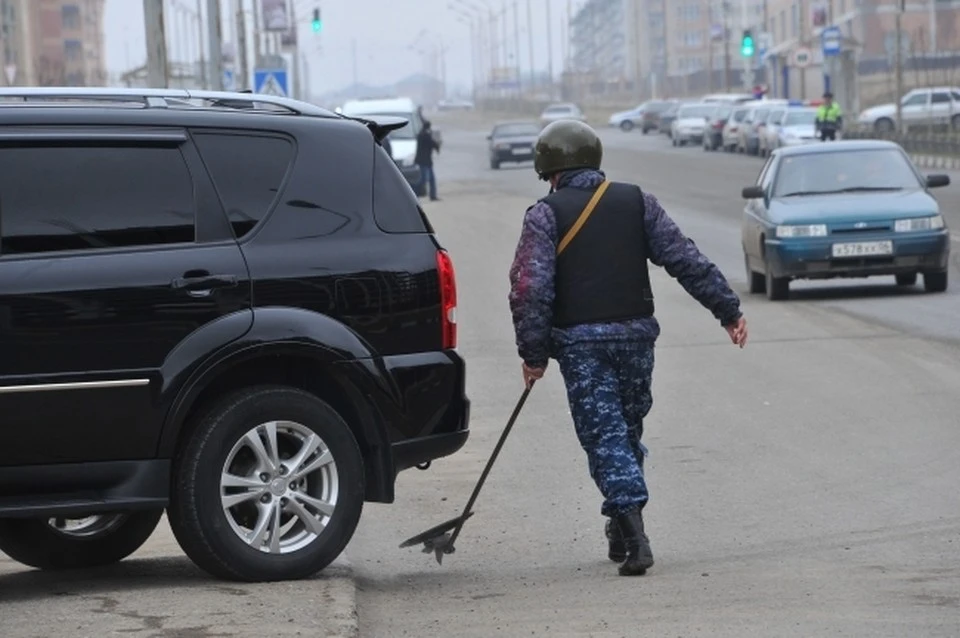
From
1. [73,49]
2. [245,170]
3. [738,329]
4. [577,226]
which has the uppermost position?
[73,49]

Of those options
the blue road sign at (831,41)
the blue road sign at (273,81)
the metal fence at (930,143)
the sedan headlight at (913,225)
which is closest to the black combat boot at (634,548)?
the sedan headlight at (913,225)

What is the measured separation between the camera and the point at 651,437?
11375 mm

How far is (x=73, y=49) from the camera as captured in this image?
176250 mm

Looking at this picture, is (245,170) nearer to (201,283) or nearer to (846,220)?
(201,283)

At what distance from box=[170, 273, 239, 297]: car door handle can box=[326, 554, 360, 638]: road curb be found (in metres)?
1.10

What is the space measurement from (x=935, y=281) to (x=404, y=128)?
30675mm

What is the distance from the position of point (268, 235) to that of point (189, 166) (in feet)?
1.23

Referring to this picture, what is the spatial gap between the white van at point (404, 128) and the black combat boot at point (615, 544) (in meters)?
37.8

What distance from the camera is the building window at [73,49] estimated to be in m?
175

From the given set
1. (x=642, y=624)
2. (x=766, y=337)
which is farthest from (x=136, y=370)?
(x=766, y=337)

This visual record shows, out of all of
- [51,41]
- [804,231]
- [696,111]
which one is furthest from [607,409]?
[51,41]

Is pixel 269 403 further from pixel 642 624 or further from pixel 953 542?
pixel 953 542

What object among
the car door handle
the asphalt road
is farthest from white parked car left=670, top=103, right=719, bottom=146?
the car door handle

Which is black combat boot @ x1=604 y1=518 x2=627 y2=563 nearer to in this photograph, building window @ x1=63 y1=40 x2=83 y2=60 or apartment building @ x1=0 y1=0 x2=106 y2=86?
apartment building @ x1=0 y1=0 x2=106 y2=86
